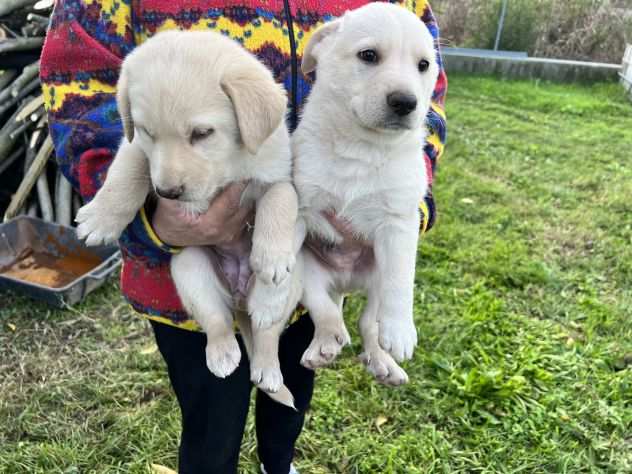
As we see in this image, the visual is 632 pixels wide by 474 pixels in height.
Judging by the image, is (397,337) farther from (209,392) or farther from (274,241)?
(209,392)

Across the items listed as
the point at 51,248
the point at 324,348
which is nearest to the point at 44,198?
the point at 51,248

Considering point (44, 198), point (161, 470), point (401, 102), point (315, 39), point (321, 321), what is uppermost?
point (315, 39)

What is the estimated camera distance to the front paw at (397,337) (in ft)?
5.84

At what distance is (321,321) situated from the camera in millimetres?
1885

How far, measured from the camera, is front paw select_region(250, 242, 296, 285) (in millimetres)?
1614

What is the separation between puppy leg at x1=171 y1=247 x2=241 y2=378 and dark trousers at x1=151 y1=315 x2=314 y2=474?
145 mm

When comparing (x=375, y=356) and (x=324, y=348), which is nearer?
(x=324, y=348)

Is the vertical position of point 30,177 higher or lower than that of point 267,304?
lower

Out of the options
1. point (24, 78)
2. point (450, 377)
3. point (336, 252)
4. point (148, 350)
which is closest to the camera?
point (336, 252)

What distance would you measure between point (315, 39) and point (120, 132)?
0.66 metres

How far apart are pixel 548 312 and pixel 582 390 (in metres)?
0.76

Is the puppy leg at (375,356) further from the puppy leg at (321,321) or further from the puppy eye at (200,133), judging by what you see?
the puppy eye at (200,133)

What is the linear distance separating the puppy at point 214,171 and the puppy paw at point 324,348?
121 millimetres

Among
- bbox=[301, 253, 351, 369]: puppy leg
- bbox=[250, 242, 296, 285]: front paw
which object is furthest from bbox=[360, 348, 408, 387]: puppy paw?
bbox=[250, 242, 296, 285]: front paw
